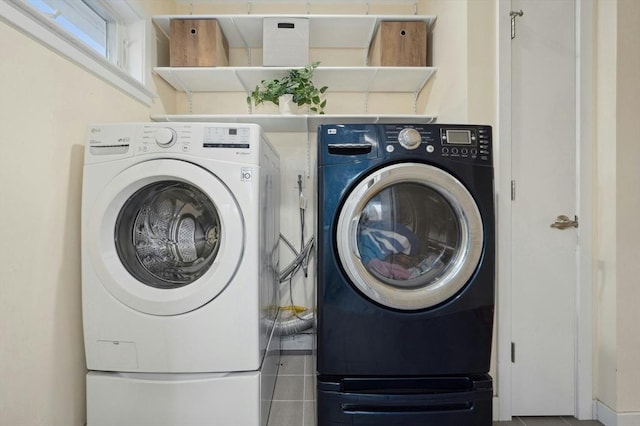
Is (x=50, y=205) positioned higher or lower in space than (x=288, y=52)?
lower

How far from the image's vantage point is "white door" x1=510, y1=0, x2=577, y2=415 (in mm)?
1443

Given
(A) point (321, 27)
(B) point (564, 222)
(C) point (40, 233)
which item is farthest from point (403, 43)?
(C) point (40, 233)

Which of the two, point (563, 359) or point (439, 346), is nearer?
point (439, 346)

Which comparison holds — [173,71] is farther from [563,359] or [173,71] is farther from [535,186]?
[563,359]

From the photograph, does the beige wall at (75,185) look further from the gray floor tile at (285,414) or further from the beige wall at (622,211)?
the gray floor tile at (285,414)

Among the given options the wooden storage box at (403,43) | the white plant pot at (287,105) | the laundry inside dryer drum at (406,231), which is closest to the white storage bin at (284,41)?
the white plant pot at (287,105)

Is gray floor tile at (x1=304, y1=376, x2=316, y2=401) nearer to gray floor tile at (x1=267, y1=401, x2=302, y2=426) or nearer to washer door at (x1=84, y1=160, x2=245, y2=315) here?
gray floor tile at (x1=267, y1=401, x2=302, y2=426)

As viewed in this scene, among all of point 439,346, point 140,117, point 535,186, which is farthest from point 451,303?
point 140,117

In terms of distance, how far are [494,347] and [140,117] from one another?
6.90ft

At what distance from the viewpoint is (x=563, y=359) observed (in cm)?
145

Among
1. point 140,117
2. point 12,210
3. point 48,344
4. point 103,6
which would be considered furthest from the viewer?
A: point 140,117

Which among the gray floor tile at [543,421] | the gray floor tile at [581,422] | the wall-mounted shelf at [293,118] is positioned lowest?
the gray floor tile at [543,421]

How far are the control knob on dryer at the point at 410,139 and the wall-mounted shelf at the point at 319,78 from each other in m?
0.85

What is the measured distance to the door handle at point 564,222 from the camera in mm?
1443
